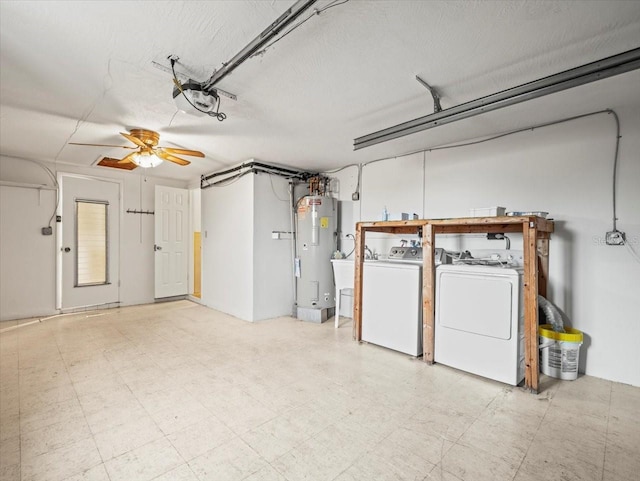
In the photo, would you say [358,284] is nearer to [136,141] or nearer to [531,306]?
[531,306]

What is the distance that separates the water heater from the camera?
464 centimetres

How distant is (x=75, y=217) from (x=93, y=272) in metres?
0.95

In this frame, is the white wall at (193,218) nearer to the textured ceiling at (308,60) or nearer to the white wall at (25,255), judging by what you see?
the white wall at (25,255)

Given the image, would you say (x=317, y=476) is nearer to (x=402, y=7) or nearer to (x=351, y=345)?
(x=351, y=345)

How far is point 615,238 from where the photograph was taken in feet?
8.66

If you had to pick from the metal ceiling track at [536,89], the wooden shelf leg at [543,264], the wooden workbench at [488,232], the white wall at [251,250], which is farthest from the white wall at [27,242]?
the wooden shelf leg at [543,264]

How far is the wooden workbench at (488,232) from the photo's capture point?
2.46m

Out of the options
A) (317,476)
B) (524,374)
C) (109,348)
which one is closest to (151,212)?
(109,348)

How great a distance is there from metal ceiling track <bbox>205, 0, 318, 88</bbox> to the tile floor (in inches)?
91.9

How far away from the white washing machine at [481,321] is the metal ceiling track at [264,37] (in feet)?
7.95

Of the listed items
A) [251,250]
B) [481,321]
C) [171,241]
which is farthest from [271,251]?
[481,321]

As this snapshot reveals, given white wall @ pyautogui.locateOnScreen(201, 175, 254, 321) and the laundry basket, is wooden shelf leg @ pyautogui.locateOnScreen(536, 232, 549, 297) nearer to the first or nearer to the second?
the laundry basket

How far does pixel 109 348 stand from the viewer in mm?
3371

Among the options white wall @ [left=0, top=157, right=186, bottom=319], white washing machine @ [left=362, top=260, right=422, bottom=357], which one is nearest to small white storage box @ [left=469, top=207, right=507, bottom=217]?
white washing machine @ [left=362, top=260, right=422, bottom=357]
